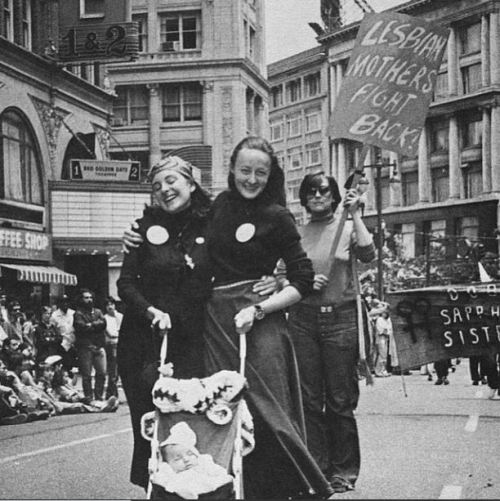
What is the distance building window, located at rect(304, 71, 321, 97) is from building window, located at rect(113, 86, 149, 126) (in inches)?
1122

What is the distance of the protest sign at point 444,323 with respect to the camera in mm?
10992

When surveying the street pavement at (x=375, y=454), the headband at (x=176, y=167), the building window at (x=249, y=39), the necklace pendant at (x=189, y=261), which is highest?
the building window at (x=249, y=39)

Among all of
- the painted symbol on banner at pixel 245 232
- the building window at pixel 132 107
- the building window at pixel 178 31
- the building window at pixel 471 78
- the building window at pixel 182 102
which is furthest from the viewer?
the building window at pixel 471 78

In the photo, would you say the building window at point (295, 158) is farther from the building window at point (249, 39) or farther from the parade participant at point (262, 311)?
the parade participant at point (262, 311)

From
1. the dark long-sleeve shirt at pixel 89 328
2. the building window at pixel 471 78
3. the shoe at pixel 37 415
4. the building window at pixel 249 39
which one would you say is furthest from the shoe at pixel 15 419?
the building window at pixel 471 78

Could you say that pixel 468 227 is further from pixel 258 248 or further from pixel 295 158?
pixel 258 248

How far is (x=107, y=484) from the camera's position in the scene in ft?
25.2

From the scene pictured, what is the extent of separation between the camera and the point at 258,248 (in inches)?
239

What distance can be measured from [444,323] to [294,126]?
3193 inches

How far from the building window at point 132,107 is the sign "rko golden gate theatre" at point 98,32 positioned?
28.9m

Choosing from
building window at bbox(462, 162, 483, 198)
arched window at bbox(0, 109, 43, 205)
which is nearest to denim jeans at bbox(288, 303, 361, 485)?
arched window at bbox(0, 109, 43, 205)

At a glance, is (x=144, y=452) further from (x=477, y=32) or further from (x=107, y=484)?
(x=477, y=32)

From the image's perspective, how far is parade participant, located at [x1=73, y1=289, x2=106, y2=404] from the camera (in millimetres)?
16969

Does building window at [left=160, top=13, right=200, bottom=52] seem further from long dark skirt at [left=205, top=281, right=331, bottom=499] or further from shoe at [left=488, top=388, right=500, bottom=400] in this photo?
long dark skirt at [left=205, top=281, right=331, bottom=499]
